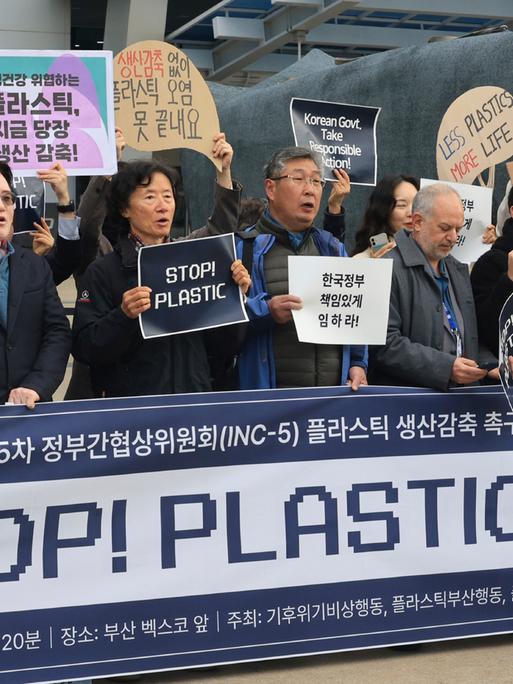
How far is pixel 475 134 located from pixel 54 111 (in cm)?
271

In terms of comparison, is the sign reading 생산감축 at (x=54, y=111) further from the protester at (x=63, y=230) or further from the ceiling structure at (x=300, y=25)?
the ceiling structure at (x=300, y=25)

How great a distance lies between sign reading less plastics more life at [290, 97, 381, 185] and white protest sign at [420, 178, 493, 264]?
0.53 metres

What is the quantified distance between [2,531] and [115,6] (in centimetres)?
2077

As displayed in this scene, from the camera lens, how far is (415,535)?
405 centimetres

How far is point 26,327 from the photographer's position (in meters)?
3.80

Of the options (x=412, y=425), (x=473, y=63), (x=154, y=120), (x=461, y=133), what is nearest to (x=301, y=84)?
(x=473, y=63)

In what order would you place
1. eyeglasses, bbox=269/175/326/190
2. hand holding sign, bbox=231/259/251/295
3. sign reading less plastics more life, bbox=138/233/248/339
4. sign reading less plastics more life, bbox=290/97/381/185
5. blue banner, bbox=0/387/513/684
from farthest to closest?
sign reading less plastics more life, bbox=290/97/381/185 < eyeglasses, bbox=269/175/326/190 < hand holding sign, bbox=231/259/251/295 < sign reading less plastics more life, bbox=138/233/248/339 < blue banner, bbox=0/387/513/684

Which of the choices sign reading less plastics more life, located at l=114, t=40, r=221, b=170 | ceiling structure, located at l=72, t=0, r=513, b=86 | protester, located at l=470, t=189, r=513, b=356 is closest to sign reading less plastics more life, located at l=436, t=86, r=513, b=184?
protester, located at l=470, t=189, r=513, b=356

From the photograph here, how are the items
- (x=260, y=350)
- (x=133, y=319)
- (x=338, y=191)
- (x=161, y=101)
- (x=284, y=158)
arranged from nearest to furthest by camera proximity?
(x=133, y=319)
(x=260, y=350)
(x=284, y=158)
(x=161, y=101)
(x=338, y=191)

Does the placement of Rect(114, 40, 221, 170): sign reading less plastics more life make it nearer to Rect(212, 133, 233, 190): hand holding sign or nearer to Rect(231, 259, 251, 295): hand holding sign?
Rect(212, 133, 233, 190): hand holding sign

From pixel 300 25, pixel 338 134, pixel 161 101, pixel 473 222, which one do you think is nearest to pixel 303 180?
pixel 161 101

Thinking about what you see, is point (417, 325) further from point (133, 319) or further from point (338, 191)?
point (338, 191)

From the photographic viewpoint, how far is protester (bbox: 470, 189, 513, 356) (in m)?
4.45

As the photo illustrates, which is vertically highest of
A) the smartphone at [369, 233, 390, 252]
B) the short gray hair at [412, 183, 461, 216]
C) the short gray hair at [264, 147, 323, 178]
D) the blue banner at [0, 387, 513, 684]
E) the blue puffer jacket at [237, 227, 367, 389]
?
the short gray hair at [264, 147, 323, 178]
